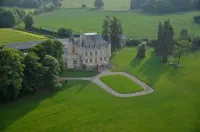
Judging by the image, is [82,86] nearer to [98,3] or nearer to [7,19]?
[7,19]

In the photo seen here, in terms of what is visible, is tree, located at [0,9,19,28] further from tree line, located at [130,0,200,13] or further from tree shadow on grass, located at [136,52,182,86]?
tree shadow on grass, located at [136,52,182,86]

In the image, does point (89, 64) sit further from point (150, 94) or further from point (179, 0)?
point (179, 0)

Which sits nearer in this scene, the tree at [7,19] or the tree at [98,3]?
the tree at [7,19]

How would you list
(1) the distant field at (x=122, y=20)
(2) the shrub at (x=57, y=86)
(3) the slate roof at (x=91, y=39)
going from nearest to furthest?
(2) the shrub at (x=57, y=86) → (3) the slate roof at (x=91, y=39) → (1) the distant field at (x=122, y=20)

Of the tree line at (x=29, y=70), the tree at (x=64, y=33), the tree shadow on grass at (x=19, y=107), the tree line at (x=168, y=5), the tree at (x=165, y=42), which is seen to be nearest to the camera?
the tree shadow on grass at (x=19, y=107)


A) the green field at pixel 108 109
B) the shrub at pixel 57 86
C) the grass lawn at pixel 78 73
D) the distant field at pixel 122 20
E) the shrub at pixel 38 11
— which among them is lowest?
the green field at pixel 108 109

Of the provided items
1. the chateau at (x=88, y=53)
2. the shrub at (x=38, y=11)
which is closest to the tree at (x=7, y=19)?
the shrub at (x=38, y=11)

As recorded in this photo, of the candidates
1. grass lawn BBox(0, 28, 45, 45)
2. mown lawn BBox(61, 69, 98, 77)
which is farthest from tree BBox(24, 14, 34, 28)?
mown lawn BBox(61, 69, 98, 77)

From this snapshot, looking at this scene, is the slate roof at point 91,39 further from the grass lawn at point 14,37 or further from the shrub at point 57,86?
the grass lawn at point 14,37
